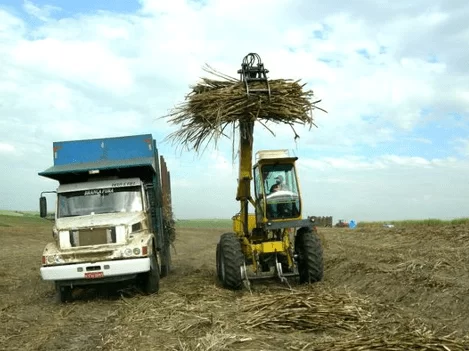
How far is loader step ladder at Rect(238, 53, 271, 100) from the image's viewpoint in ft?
39.2

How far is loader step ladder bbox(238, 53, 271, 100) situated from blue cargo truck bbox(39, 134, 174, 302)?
10.3 feet

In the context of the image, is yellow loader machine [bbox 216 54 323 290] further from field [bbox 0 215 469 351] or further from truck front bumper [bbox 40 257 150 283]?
truck front bumper [bbox 40 257 150 283]

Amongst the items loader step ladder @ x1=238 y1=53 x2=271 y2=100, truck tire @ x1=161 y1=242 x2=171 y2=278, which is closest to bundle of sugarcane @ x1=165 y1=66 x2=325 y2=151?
loader step ladder @ x1=238 y1=53 x2=271 y2=100

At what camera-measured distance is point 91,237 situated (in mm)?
11867

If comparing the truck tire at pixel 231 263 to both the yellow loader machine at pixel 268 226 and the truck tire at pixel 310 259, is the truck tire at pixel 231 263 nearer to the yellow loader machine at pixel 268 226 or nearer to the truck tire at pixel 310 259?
the yellow loader machine at pixel 268 226

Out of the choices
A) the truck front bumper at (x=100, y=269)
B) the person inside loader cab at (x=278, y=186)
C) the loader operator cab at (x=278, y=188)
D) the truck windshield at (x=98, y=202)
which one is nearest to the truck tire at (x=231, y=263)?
the loader operator cab at (x=278, y=188)

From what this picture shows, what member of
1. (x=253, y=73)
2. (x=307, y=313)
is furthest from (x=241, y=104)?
(x=307, y=313)

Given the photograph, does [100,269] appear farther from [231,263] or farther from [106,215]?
[231,263]

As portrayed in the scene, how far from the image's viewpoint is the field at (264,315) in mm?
6863

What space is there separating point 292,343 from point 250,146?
21.2 ft

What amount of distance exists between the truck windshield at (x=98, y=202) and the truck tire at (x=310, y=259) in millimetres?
3592

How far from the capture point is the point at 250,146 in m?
12.7

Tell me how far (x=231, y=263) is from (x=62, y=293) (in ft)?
11.1

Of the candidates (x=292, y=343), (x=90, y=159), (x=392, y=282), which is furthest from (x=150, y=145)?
(x=292, y=343)
